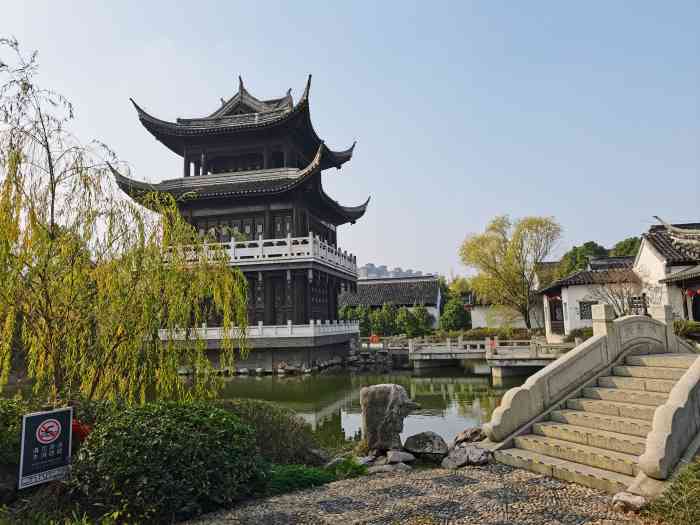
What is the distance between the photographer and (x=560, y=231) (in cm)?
3328

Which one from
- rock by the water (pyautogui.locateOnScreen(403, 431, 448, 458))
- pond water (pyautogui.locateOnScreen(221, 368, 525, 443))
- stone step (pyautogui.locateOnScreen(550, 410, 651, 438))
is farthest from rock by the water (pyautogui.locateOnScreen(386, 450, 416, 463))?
pond water (pyautogui.locateOnScreen(221, 368, 525, 443))

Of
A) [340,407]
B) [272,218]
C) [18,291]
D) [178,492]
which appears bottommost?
[340,407]

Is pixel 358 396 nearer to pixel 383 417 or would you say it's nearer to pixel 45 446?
pixel 383 417

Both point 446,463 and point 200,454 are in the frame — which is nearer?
point 200,454

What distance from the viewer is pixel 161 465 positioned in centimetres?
462

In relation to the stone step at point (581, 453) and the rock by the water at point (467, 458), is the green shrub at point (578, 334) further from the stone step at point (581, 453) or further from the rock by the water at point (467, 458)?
the rock by the water at point (467, 458)

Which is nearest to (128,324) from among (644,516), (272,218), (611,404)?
(644,516)

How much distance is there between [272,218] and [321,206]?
3807 millimetres

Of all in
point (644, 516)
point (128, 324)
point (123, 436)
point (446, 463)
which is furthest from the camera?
point (446, 463)

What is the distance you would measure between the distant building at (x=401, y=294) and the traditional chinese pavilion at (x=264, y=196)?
1614 cm

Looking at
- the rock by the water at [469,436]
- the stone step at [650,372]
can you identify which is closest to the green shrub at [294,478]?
the rock by the water at [469,436]

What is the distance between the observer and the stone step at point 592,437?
5783 mm

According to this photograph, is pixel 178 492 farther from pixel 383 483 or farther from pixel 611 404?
pixel 611 404

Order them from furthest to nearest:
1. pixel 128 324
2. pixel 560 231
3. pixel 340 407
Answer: pixel 560 231 < pixel 340 407 < pixel 128 324
